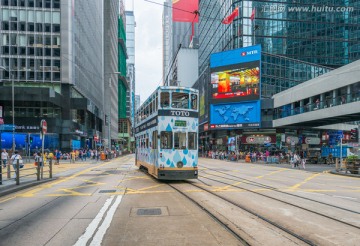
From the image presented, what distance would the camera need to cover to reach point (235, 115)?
208 ft

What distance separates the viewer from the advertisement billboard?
61.0 meters

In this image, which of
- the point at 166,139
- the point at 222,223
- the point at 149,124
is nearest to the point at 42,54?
the point at 149,124

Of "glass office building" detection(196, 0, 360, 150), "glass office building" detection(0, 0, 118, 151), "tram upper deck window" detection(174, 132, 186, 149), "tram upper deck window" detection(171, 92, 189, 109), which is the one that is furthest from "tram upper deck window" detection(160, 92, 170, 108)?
"glass office building" detection(196, 0, 360, 150)

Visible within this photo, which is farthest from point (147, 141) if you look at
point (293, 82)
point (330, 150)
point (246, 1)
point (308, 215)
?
point (246, 1)

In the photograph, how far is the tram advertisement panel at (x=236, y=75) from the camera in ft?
202

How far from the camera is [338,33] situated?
253 ft

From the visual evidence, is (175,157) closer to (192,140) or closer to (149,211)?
(192,140)

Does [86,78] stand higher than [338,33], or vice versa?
[338,33]

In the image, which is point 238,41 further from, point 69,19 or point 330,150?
point 330,150

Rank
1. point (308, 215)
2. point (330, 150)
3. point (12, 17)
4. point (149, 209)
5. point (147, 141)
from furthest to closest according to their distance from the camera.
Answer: point (12, 17) < point (330, 150) < point (147, 141) < point (149, 209) < point (308, 215)

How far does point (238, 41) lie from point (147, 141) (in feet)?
183

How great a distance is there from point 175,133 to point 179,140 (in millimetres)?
389

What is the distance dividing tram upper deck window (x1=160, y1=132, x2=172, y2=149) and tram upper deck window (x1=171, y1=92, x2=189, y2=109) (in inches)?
54.2

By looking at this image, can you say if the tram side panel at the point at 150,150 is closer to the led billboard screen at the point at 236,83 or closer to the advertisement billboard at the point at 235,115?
the advertisement billboard at the point at 235,115
